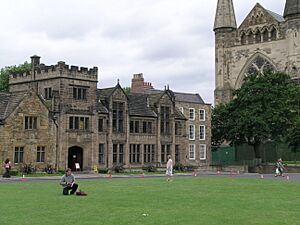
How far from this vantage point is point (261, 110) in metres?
66.6

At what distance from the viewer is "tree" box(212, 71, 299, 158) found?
216ft

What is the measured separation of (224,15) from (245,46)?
6.47m

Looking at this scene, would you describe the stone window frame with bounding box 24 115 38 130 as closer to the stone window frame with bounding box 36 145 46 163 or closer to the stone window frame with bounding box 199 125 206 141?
the stone window frame with bounding box 36 145 46 163

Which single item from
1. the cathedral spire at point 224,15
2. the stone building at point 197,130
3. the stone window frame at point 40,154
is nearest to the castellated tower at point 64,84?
the stone window frame at point 40,154

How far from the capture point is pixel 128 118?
200 ft

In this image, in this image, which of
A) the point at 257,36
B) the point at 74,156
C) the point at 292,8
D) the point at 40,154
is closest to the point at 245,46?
the point at 257,36

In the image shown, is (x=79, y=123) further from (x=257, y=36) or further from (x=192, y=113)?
(x=257, y=36)

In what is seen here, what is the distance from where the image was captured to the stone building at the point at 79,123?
170 ft

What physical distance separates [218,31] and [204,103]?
24387 millimetres

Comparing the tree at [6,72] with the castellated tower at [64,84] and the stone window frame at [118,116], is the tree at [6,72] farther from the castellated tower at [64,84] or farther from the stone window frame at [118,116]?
the stone window frame at [118,116]

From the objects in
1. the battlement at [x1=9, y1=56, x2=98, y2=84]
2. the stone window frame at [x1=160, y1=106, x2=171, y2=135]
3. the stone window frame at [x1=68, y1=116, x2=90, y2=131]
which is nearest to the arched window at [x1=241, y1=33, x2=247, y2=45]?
the stone window frame at [x1=160, y1=106, x2=171, y2=135]

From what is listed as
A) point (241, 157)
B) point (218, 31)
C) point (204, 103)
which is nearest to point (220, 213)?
point (204, 103)

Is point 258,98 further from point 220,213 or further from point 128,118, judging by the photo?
point 220,213

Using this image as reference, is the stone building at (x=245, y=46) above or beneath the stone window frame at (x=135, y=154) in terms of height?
above
